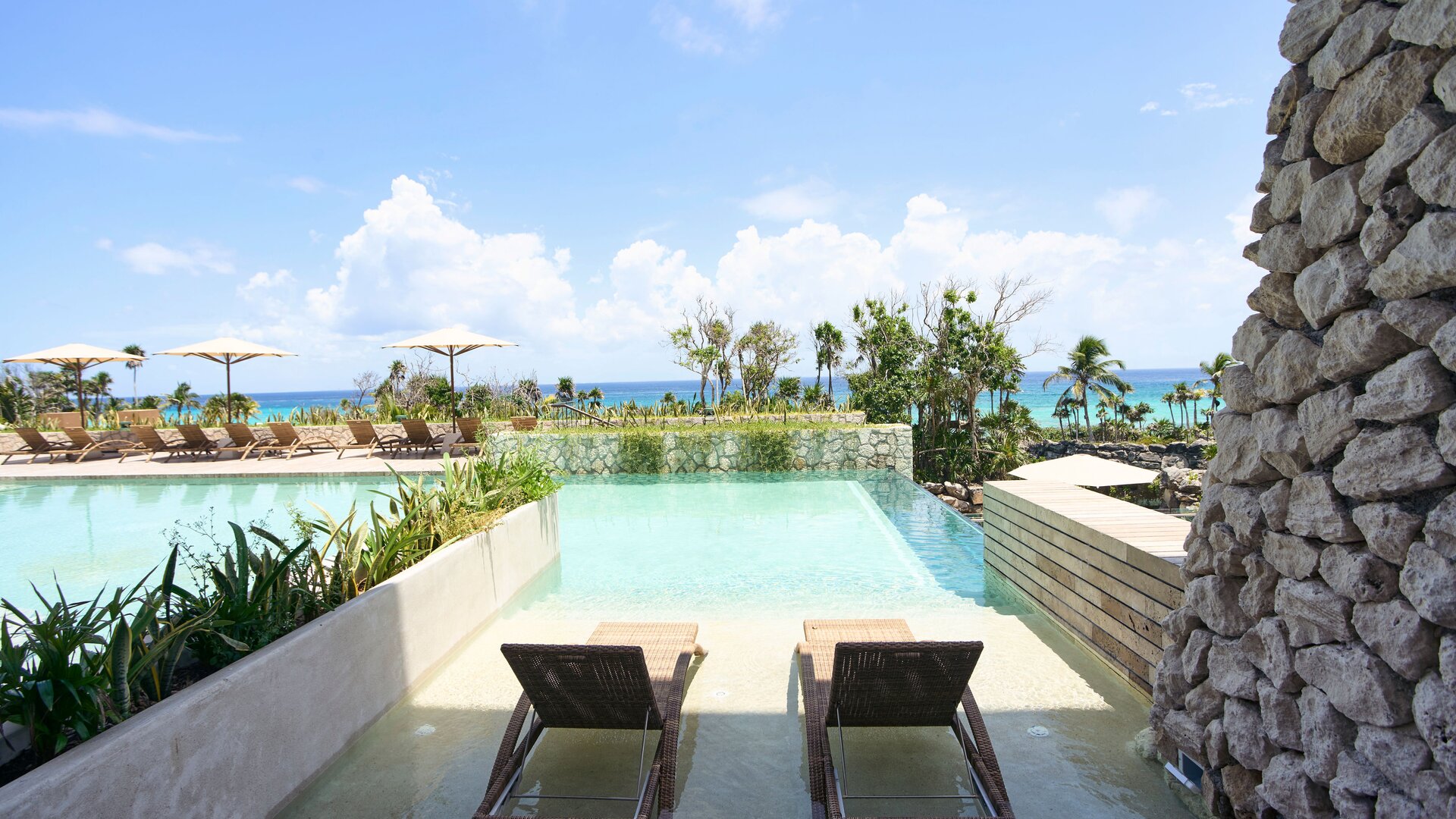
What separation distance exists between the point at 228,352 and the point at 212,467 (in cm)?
360

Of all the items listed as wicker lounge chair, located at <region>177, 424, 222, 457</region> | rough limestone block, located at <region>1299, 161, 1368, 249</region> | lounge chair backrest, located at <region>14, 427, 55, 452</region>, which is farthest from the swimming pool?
rough limestone block, located at <region>1299, 161, 1368, 249</region>

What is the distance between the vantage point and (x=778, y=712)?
3.51 meters

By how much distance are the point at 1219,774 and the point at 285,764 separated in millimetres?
3602

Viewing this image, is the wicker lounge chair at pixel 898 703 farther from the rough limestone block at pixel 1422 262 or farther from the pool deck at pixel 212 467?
the pool deck at pixel 212 467

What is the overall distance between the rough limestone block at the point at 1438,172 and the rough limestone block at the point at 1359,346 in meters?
0.16

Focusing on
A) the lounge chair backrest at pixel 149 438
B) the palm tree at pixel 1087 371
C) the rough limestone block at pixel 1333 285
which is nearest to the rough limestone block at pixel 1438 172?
the rough limestone block at pixel 1333 285

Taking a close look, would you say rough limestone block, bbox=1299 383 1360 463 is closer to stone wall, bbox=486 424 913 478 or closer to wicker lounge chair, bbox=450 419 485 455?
stone wall, bbox=486 424 913 478

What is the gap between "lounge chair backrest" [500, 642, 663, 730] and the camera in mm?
2539

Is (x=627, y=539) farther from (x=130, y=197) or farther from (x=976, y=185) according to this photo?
(x=130, y=197)

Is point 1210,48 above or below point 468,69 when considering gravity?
below

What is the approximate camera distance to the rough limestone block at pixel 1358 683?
1712 millimetres

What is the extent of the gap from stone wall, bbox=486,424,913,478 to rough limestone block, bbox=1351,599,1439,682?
1181 cm

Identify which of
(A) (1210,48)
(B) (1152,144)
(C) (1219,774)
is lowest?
(C) (1219,774)

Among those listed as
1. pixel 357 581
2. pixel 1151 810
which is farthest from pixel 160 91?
pixel 1151 810
